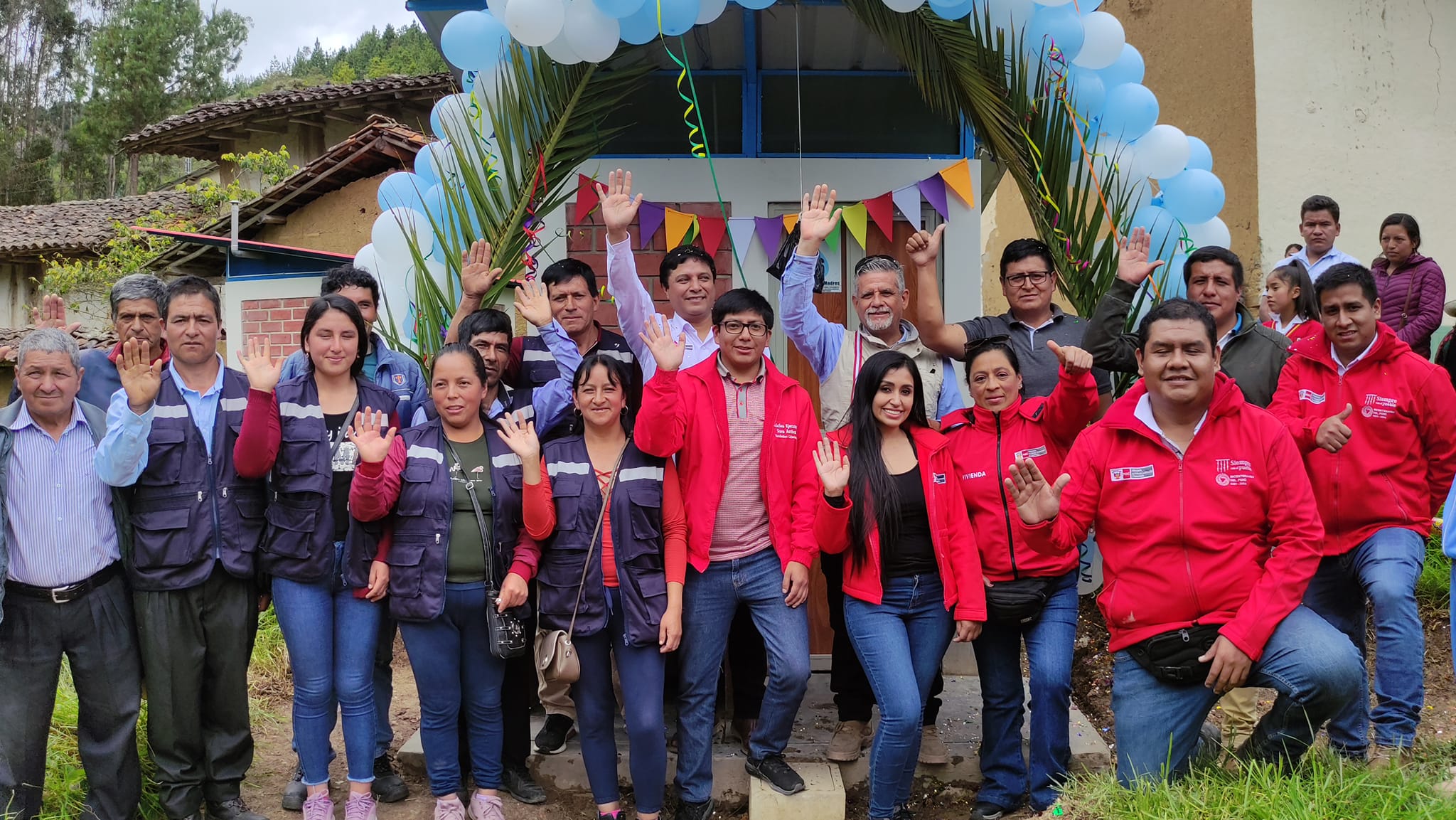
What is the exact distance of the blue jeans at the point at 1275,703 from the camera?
→ 3.06m

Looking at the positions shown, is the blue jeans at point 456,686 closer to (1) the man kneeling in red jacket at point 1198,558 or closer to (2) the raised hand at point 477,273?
(2) the raised hand at point 477,273

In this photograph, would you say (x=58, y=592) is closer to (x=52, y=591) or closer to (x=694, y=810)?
(x=52, y=591)

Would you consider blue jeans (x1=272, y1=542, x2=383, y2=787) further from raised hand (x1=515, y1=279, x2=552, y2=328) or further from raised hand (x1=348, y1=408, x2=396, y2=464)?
raised hand (x1=515, y1=279, x2=552, y2=328)

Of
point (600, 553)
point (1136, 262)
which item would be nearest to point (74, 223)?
Result: point (600, 553)

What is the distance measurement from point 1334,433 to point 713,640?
89.0 inches

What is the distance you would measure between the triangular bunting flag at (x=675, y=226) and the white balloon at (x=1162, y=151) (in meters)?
2.26

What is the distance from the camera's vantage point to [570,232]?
18.9 feet

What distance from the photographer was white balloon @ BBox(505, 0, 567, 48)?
13.3ft

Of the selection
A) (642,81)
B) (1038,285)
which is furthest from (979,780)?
(642,81)

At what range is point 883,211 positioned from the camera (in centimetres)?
561

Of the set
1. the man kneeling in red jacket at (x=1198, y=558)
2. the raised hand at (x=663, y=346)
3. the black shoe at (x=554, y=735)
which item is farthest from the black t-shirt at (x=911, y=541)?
the black shoe at (x=554, y=735)

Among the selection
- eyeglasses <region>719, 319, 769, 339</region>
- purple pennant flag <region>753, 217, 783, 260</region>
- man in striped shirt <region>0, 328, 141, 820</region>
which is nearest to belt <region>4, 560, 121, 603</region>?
man in striped shirt <region>0, 328, 141, 820</region>

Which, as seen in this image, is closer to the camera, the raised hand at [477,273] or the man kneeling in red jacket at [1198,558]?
the man kneeling in red jacket at [1198,558]

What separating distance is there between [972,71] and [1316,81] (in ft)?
22.8
